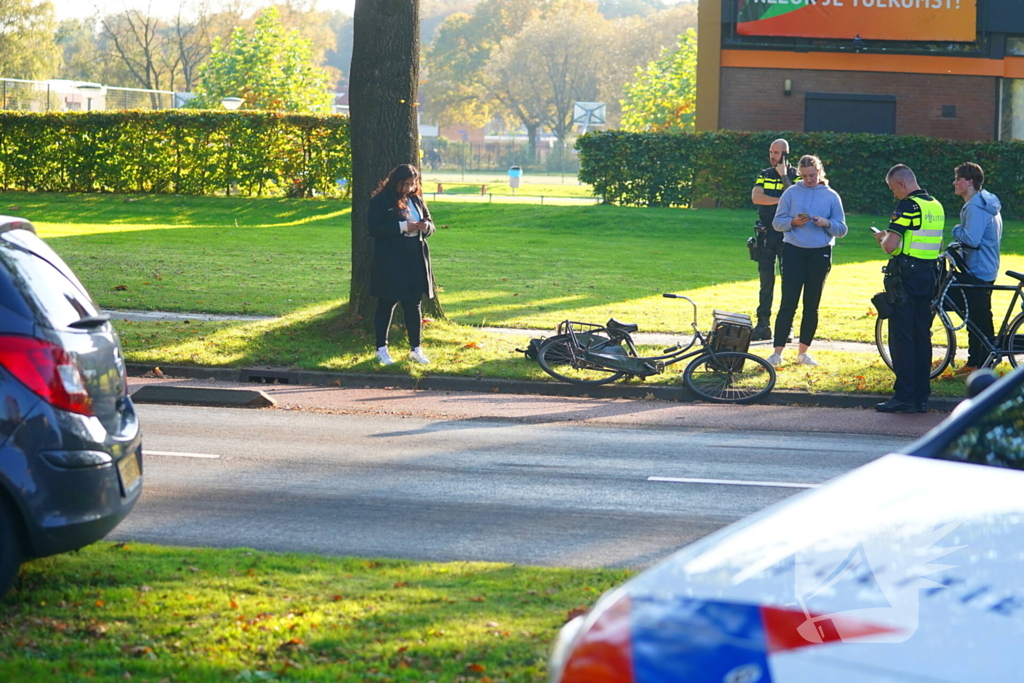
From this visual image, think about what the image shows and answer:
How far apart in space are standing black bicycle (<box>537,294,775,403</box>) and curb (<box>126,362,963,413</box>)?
0.14m

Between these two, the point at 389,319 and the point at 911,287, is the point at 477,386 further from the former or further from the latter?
the point at 911,287

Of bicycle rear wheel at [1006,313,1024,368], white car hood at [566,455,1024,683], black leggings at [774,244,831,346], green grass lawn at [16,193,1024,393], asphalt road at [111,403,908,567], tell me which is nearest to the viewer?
white car hood at [566,455,1024,683]

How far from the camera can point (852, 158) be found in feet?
99.0

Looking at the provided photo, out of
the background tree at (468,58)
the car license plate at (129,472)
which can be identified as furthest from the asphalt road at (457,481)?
the background tree at (468,58)

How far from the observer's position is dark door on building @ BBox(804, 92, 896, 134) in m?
32.0

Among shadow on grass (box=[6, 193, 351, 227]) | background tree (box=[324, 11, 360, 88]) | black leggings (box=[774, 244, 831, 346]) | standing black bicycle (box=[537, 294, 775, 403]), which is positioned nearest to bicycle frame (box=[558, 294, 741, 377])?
standing black bicycle (box=[537, 294, 775, 403])

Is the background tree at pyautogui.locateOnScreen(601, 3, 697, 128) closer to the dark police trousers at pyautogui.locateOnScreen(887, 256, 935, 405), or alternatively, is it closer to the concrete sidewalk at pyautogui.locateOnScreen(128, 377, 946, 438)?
the concrete sidewalk at pyautogui.locateOnScreen(128, 377, 946, 438)

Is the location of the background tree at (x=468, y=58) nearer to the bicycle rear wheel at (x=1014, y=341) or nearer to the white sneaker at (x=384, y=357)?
the white sneaker at (x=384, y=357)

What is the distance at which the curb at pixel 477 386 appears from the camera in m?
11.9

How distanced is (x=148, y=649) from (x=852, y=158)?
2771 centimetres

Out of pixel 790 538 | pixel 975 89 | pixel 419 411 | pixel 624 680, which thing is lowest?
pixel 419 411

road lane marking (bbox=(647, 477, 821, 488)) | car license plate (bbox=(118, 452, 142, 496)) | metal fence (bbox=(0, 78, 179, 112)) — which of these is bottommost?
road lane marking (bbox=(647, 477, 821, 488))

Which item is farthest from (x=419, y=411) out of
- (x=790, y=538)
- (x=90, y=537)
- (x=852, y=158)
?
(x=852, y=158)

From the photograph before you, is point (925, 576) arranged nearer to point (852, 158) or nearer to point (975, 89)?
point (852, 158)
